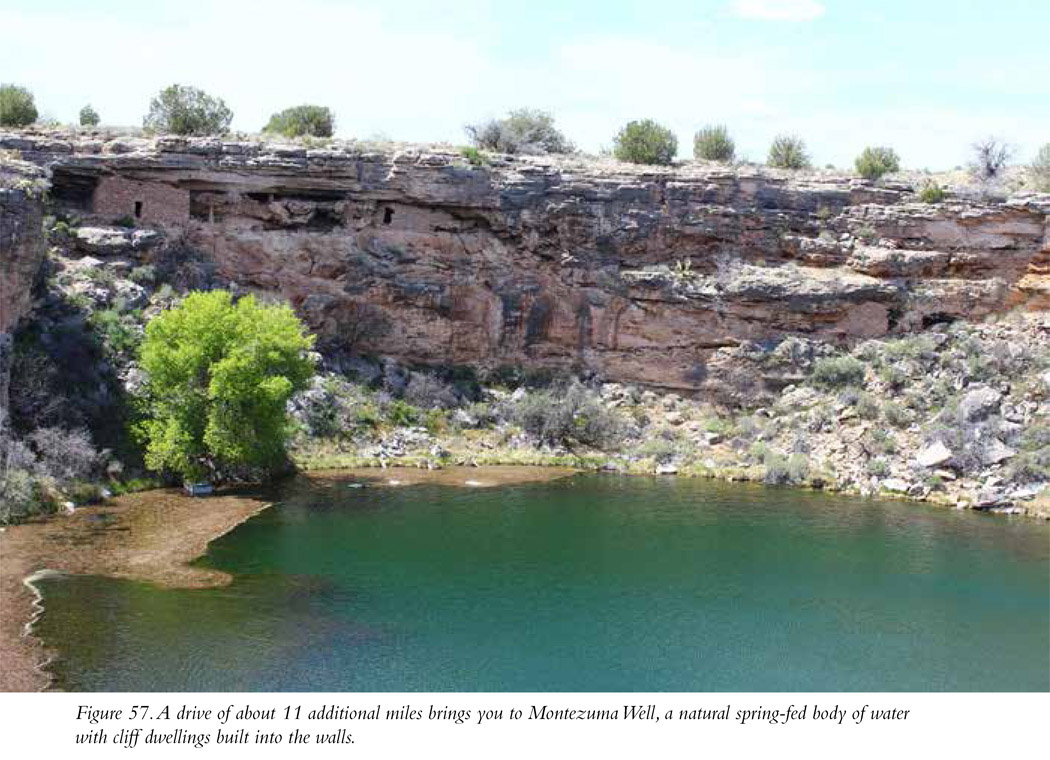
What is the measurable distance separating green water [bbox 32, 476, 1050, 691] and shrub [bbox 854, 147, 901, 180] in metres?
20.7

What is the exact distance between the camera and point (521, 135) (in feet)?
168

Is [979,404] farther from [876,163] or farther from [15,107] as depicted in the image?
[15,107]

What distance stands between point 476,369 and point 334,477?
37.0ft

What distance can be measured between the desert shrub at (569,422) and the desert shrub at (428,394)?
2.73m

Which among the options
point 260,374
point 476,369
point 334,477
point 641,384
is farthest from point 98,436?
point 641,384

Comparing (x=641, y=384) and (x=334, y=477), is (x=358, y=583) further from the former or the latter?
(x=641, y=384)

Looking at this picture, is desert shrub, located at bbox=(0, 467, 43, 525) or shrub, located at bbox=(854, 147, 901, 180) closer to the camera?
desert shrub, located at bbox=(0, 467, 43, 525)

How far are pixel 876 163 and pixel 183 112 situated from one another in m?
30.6

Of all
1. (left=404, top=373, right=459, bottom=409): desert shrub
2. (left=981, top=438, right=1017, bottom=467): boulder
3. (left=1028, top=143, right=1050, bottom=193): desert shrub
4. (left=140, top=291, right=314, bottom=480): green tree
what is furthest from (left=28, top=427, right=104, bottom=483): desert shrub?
(left=1028, top=143, right=1050, bottom=193): desert shrub

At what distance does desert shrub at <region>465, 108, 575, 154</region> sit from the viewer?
50.2m

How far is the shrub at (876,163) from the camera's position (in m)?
48.6

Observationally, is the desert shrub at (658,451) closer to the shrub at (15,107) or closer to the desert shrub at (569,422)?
the desert shrub at (569,422)

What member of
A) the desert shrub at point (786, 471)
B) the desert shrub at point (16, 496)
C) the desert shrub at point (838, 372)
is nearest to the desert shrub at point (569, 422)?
the desert shrub at point (786, 471)

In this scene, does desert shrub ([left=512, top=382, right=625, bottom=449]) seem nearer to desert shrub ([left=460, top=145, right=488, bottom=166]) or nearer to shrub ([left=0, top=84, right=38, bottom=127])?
desert shrub ([left=460, top=145, right=488, bottom=166])
